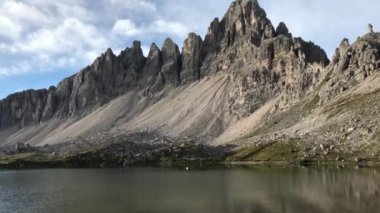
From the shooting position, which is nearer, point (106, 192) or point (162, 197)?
point (162, 197)

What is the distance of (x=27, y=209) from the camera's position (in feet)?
274

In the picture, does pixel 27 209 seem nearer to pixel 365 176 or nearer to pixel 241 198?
pixel 241 198

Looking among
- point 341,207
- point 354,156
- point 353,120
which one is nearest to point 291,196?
point 341,207

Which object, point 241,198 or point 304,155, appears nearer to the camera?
point 241,198

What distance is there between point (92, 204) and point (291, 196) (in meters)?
33.4

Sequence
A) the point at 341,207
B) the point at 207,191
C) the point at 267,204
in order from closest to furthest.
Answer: the point at 341,207
the point at 267,204
the point at 207,191

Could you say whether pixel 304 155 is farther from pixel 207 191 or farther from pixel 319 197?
pixel 319 197

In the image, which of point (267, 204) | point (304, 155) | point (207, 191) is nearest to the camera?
point (267, 204)

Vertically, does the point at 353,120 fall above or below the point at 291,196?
above

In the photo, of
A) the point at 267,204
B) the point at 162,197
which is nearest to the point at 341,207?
the point at 267,204

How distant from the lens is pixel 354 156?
16462cm

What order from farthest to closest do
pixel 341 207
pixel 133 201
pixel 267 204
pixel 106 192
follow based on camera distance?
pixel 106 192 < pixel 133 201 < pixel 267 204 < pixel 341 207

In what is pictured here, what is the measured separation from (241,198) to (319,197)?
41.9ft

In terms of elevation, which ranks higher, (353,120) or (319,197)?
(353,120)
